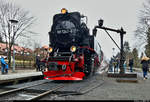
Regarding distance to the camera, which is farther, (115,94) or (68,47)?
(68,47)

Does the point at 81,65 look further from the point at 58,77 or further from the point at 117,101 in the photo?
the point at 117,101

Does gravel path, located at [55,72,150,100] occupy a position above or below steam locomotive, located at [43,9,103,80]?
below

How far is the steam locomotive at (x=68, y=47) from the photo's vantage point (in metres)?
7.61

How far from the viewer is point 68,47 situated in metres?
8.62

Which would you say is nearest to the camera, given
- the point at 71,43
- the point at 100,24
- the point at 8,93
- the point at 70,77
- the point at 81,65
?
the point at 8,93

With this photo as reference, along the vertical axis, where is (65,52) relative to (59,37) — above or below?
below

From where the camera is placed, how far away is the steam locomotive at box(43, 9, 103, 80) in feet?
25.0

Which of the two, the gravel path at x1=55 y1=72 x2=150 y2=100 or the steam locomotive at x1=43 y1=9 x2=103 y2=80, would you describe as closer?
the gravel path at x1=55 y1=72 x2=150 y2=100

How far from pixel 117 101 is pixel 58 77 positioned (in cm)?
386

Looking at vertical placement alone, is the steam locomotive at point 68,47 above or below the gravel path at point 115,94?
above

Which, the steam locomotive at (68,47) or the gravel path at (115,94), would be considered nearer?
the gravel path at (115,94)

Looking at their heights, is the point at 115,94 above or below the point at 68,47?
below

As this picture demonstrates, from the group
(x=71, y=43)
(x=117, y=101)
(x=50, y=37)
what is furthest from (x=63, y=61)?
(x=117, y=101)

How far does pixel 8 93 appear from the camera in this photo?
5230mm
